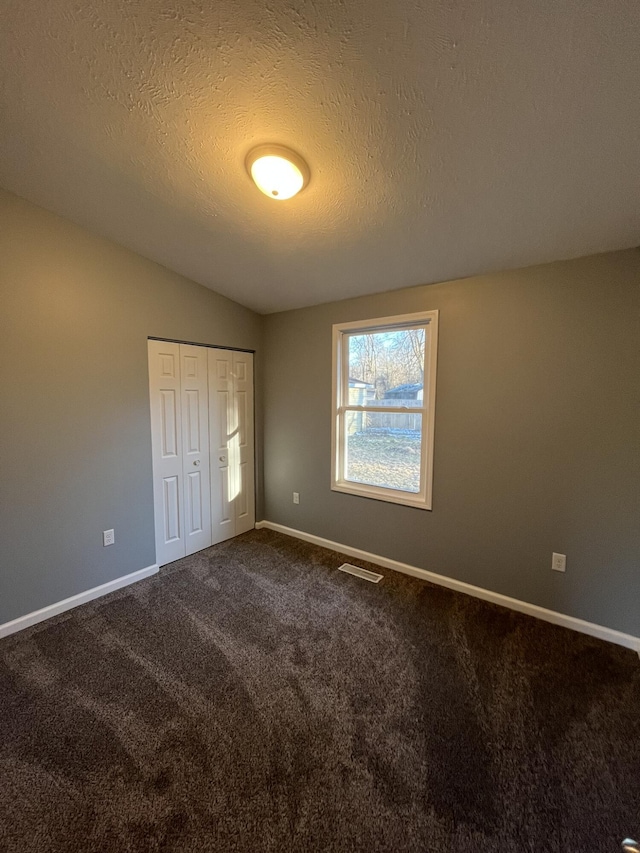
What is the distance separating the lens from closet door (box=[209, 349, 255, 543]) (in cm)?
335

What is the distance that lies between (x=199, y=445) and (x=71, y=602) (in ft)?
4.85

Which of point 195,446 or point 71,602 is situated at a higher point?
point 195,446

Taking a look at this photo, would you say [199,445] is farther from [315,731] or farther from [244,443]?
[315,731]

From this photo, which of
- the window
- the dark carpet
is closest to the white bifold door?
the dark carpet

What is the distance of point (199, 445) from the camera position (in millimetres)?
3225

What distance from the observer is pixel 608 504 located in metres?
2.07

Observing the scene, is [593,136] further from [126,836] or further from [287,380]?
[126,836]

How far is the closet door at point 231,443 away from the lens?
11.0 feet

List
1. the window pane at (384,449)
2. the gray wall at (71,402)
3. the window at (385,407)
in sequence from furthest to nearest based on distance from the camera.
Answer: the window pane at (384,449) → the window at (385,407) → the gray wall at (71,402)

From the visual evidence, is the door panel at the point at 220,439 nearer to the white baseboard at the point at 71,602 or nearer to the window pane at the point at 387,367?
the white baseboard at the point at 71,602

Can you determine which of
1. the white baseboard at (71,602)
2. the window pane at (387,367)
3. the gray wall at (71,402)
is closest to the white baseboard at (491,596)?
the window pane at (387,367)

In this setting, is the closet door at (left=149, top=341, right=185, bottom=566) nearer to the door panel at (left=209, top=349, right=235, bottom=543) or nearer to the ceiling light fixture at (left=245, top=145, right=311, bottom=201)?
the door panel at (left=209, top=349, right=235, bottom=543)

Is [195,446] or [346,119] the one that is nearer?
[346,119]

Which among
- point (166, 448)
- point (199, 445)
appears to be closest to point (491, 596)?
point (199, 445)
